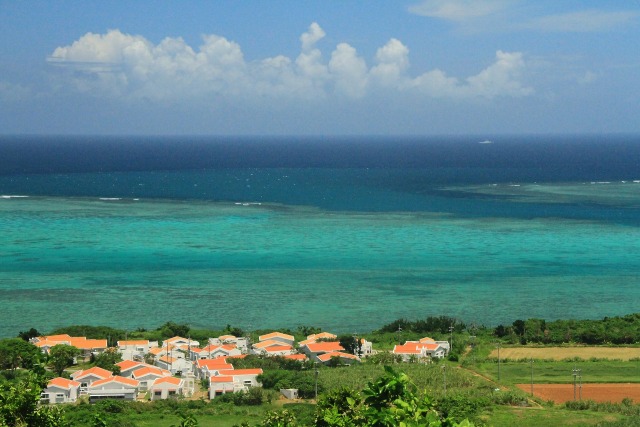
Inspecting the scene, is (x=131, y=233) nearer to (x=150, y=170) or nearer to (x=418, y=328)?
(x=418, y=328)

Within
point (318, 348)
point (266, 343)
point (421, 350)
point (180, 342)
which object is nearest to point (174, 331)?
point (180, 342)

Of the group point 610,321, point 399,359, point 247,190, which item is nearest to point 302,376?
point 399,359

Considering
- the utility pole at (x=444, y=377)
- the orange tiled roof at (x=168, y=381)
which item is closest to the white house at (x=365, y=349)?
the utility pole at (x=444, y=377)

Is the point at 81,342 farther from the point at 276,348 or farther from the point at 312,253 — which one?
the point at 312,253

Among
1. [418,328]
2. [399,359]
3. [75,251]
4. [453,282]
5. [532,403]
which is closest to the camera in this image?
[532,403]

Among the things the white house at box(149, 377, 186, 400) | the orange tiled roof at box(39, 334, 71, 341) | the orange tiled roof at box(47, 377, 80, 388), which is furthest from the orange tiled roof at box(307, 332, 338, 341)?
the orange tiled roof at box(47, 377, 80, 388)

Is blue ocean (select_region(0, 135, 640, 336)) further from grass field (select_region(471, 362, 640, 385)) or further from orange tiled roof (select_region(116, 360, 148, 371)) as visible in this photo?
orange tiled roof (select_region(116, 360, 148, 371))
